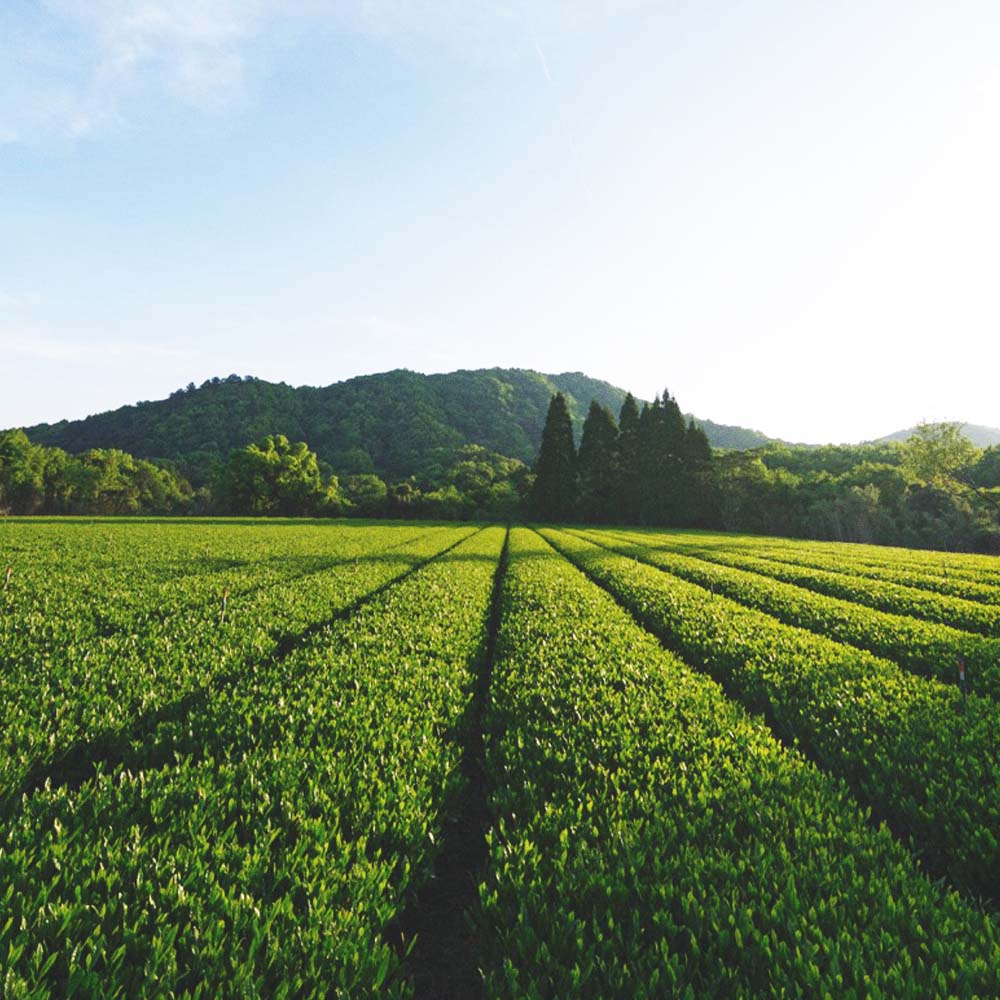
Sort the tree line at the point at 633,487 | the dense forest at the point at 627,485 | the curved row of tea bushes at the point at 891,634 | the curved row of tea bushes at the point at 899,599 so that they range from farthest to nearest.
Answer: the dense forest at the point at 627,485 → the tree line at the point at 633,487 → the curved row of tea bushes at the point at 899,599 → the curved row of tea bushes at the point at 891,634

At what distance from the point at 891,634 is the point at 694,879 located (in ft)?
32.8

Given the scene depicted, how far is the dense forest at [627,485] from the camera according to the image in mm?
59656

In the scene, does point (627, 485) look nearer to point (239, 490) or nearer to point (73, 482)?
→ point (239, 490)

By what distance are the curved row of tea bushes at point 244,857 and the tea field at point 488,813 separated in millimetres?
21

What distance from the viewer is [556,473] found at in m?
78.3

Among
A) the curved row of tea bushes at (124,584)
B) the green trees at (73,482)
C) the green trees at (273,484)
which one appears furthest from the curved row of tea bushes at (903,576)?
the green trees at (73,482)

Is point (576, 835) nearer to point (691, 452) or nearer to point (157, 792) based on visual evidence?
point (157, 792)

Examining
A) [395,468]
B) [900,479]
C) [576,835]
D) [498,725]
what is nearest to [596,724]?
[498,725]

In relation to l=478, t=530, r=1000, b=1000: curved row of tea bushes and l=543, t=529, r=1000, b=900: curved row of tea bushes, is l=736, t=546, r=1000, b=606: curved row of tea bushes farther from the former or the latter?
l=478, t=530, r=1000, b=1000: curved row of tea bushes

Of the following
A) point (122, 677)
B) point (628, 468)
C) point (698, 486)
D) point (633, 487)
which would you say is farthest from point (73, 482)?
point (122, 677)

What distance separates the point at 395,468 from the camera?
12912 centimetres

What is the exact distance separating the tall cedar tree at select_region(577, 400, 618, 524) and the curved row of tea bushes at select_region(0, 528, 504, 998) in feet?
235

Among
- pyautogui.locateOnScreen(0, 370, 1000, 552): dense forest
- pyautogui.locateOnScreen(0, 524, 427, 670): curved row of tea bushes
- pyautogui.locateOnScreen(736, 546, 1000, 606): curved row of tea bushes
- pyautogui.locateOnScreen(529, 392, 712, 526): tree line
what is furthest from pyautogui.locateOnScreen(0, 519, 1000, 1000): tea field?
pyautogui.locateOnScreen(0, 370, 1000, 552): dense forest

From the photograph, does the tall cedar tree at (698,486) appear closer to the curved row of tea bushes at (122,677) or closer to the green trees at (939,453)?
the green trees at (939,453)
